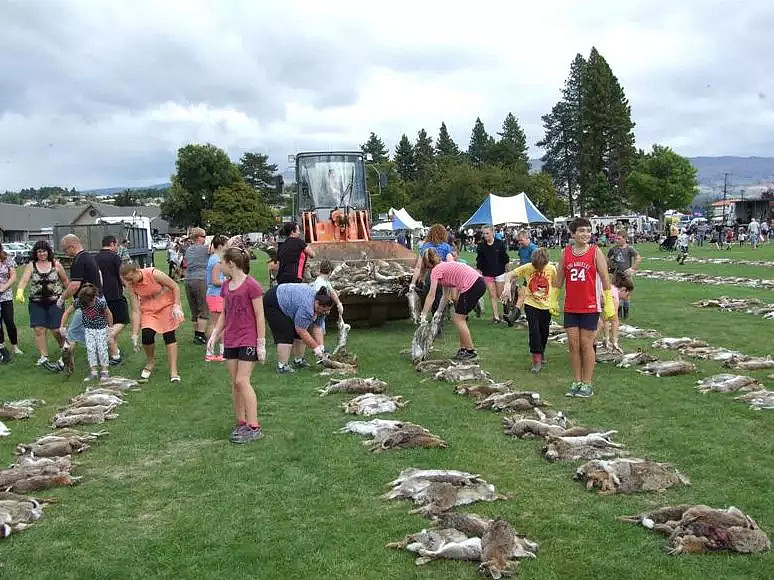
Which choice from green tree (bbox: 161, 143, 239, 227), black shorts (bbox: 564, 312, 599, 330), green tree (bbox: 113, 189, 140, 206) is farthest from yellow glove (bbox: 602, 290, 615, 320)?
green tree (bbox: 113, 189, 140, 206)

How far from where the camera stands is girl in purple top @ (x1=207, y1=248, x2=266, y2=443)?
7367 millimetres

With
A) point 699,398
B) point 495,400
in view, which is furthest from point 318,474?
point 699,398

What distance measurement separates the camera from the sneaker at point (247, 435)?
24.4 feet

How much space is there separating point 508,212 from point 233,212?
56.8 metres

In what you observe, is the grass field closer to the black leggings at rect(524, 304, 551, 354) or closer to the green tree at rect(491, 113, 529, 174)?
the black leggings at rect(524, 304, 551, 354)

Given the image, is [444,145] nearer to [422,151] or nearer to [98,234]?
[422,151]

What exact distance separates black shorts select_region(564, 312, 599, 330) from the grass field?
0.87 meters

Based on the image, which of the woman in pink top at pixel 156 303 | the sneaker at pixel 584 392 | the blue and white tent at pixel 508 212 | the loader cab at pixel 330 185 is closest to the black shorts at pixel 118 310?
the woman in pink top at pixel 156 303

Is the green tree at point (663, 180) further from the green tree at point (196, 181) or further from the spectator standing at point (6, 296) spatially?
the spectator standing at point (6, 296)

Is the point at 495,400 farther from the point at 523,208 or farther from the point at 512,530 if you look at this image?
the point at 523,208

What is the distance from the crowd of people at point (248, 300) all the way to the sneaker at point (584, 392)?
1 cm

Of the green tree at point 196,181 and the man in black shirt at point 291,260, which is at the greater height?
the green tree at point 196,181

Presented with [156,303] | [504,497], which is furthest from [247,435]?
[156,303]

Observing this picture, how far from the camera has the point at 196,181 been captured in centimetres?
9312
